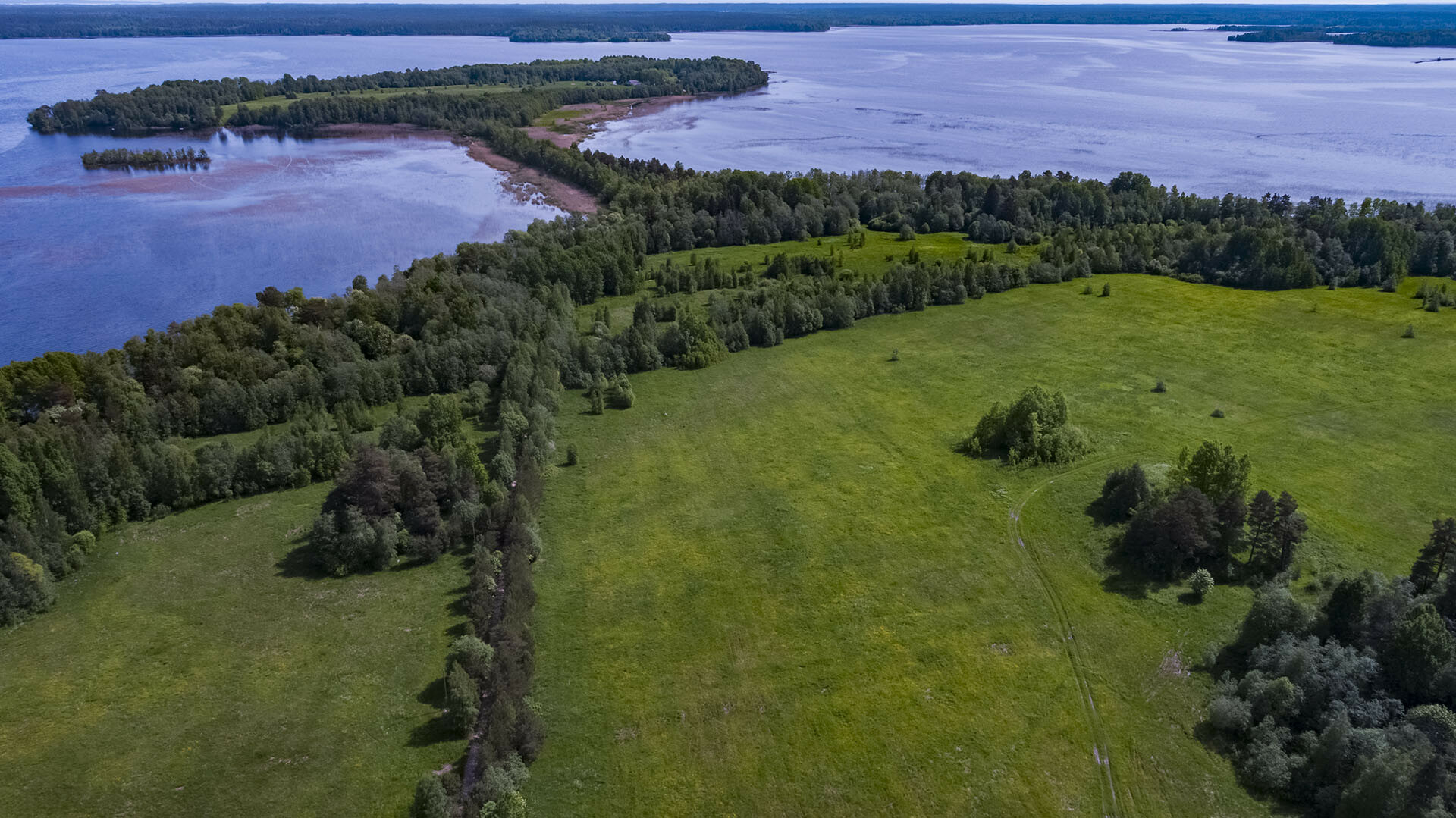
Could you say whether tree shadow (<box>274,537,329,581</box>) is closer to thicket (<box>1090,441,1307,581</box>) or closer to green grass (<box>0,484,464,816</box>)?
green grass (<box>0,484,464,816</box>)

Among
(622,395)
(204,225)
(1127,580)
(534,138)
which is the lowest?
(1127,580)


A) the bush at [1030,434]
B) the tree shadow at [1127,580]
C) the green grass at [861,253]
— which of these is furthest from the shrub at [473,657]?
the green grass at [861,253]

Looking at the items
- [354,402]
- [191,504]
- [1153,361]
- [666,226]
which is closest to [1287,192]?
[1153,361]

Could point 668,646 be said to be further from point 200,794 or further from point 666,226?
point 666,226

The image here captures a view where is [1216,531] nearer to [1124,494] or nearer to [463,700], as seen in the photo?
[1124,494]

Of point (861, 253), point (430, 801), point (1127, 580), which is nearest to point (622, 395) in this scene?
point (1127, 580)
